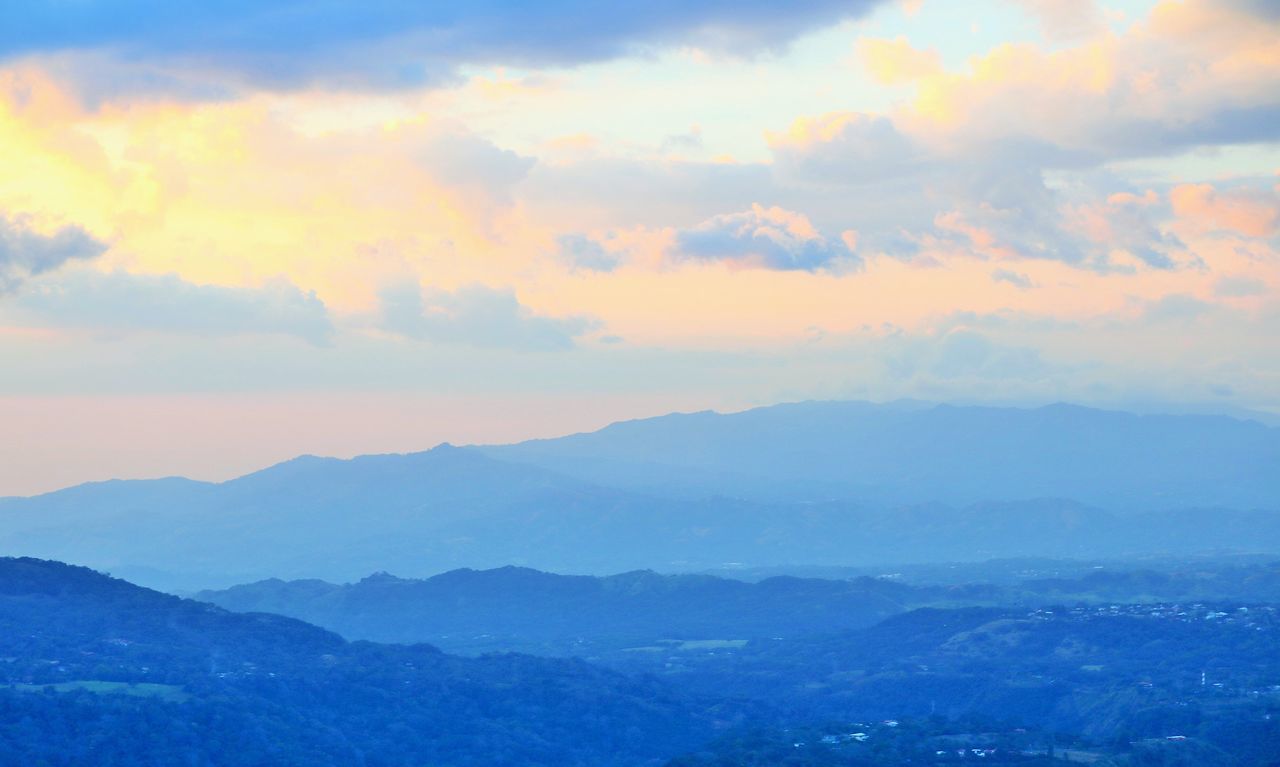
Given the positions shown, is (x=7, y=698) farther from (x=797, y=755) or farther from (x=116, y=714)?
(x=797, y=755)

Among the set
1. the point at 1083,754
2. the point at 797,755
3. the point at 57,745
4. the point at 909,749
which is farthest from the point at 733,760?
the point at 57,745

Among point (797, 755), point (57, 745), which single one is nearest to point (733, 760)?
point (797, 755)

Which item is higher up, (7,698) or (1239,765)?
(7,698)

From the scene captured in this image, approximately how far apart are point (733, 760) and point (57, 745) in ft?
234

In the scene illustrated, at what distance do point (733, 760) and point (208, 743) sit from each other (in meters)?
58.9

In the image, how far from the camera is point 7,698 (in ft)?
634

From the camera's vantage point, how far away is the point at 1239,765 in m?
Answer: 199

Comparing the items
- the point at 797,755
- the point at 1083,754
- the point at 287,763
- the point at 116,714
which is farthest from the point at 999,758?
the point at 116,714

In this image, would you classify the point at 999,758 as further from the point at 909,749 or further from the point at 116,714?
the point at 116,714

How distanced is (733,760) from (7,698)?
259ft

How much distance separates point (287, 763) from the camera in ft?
655

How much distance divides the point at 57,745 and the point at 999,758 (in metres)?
100

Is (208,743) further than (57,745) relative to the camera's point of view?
Yes

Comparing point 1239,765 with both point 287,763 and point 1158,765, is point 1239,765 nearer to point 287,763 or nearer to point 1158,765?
point 1158,765
